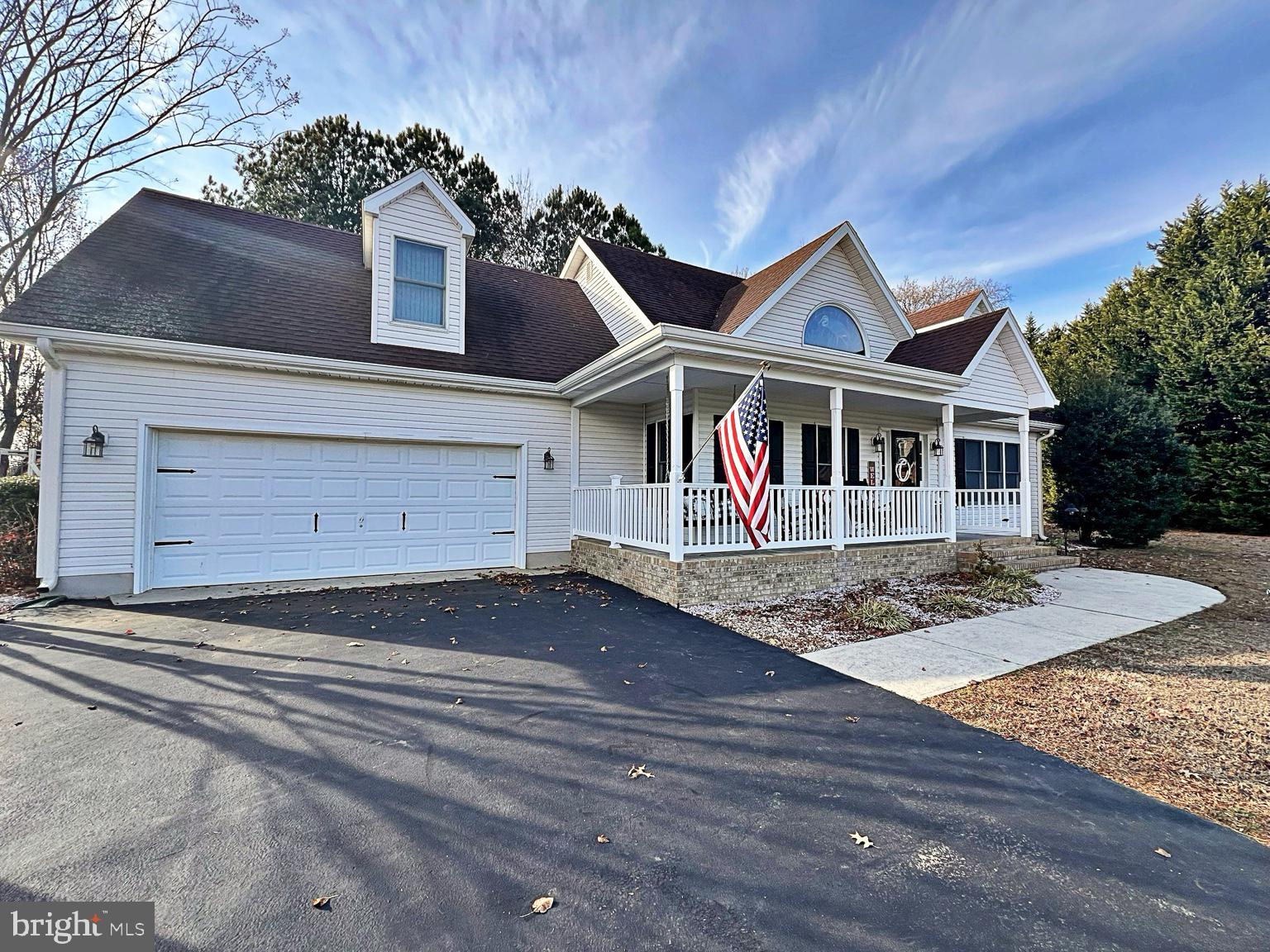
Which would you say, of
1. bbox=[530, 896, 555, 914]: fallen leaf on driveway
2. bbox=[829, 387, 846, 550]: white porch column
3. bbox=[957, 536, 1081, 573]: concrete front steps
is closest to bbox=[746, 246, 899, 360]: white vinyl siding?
bbox=[829, 387, 846, 550]: white porch column

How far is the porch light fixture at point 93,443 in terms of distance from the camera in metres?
6.84

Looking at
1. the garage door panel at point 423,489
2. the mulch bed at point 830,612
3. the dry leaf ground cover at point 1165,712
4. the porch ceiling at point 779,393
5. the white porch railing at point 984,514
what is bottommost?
the dry leaf ground cover at point 1165,712

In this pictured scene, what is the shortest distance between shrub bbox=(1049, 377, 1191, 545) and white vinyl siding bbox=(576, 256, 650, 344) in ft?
38.1

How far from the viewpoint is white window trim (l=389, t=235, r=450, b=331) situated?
9.19 metres

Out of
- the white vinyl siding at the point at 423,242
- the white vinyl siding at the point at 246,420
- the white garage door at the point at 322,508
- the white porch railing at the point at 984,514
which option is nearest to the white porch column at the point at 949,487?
the white porch railing at the point at 984,514

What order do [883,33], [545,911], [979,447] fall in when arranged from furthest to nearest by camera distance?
1. [979,447]
2. [883,33]
3. [545,911]

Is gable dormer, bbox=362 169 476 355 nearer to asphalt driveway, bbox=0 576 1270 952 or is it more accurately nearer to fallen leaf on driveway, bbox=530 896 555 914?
asphalt driveway, bbox=0 576 1270 952

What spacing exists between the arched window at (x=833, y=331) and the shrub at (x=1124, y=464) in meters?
6.93

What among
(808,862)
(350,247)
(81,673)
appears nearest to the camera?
(808,862)

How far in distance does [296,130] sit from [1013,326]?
901 inches

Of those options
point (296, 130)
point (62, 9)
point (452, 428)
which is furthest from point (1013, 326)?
point (296, 130)

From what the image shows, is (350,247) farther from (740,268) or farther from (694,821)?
(740,268)

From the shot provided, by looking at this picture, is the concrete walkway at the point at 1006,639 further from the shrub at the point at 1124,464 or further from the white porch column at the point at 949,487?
the shrub at the point at 1124,464

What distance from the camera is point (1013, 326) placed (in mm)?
11062
